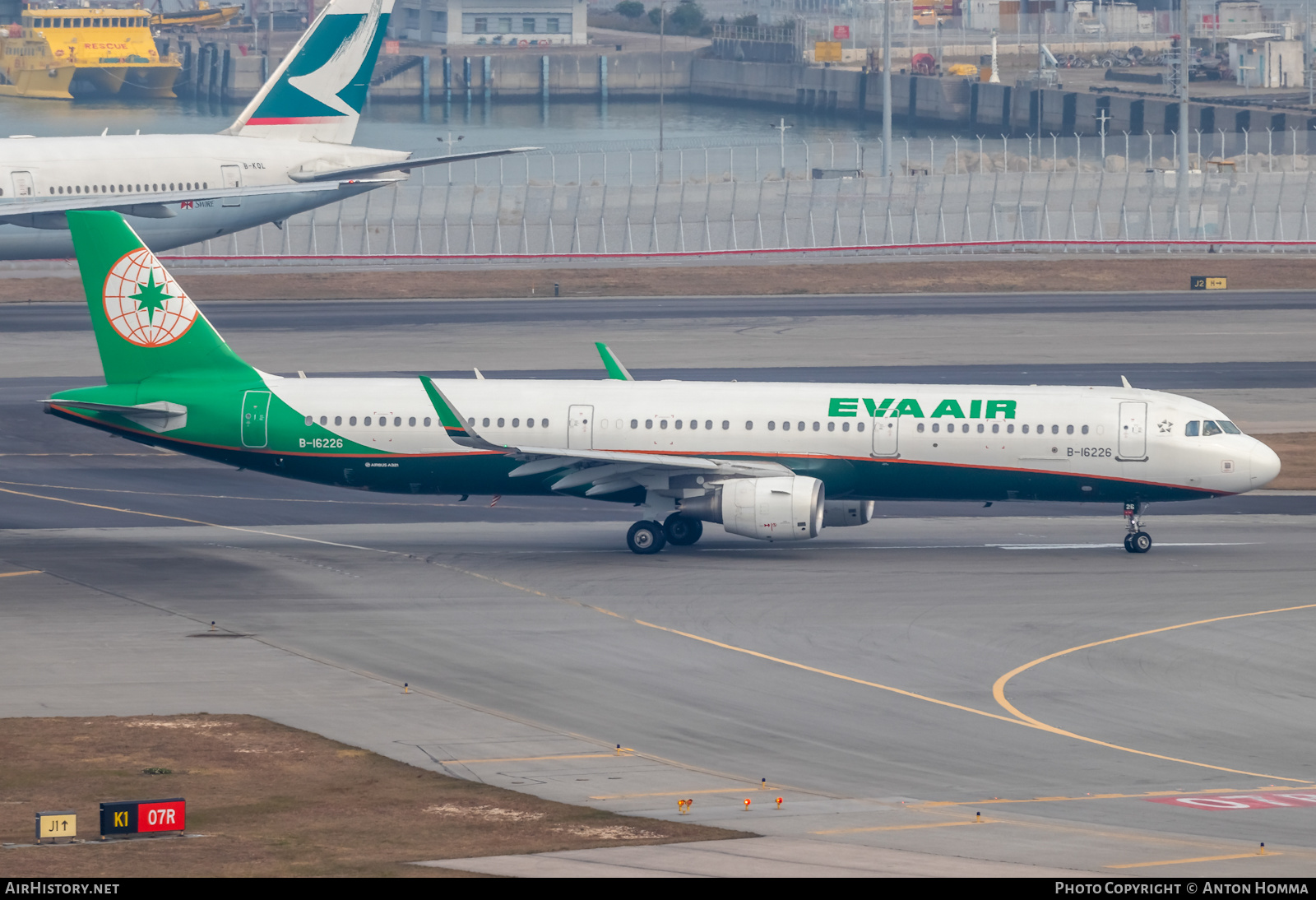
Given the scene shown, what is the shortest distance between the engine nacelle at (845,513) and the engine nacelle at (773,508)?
250 cm

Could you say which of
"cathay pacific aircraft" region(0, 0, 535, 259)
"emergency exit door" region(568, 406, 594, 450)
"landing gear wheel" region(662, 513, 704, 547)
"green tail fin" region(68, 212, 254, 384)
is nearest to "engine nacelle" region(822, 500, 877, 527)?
"landing gear wheel" region(662, 513, 704, 547)

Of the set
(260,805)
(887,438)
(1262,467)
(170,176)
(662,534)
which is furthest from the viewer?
(170,176)

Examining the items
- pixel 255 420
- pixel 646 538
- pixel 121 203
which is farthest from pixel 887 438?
pixel 121 203

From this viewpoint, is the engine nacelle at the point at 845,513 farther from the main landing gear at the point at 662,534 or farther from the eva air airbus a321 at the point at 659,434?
the main landing gear at the point at 662,534

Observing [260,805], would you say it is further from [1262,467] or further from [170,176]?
[170,176]

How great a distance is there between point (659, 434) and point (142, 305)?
14.8 m

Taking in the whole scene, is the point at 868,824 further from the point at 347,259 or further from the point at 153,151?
the point at 347,259

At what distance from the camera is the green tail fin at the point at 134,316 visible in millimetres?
48844

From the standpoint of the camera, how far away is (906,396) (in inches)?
1869

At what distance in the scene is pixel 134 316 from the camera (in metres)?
48.9

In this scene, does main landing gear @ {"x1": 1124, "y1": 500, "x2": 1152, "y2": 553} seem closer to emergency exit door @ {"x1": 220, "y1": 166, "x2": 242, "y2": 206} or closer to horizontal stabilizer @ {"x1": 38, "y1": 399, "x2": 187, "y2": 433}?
horizontal stabilizer @ {"x1": 38, "y1": 399, "x2": 187, "y2": 433}

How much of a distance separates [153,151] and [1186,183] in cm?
6154

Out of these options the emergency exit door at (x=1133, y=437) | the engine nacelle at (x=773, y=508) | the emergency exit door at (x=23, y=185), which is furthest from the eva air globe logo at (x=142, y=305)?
the emergency exit door at (x=23, y=185)
